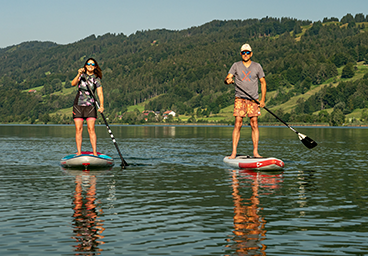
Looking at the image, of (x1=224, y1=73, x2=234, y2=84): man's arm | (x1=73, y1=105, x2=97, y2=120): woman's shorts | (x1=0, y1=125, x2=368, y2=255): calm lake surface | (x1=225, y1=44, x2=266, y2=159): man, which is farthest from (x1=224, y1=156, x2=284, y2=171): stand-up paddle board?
(x1=73, y1=105, x2=97, y2=120): woman's shorts

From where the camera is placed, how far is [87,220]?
1062cm

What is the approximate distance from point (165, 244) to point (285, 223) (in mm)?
3028

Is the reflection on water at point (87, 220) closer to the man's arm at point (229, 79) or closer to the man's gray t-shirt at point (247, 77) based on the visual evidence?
the man's arm at point (229, 79)

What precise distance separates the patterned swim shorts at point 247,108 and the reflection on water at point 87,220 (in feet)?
25.2

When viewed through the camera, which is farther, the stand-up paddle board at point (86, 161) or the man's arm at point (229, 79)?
the stand-up paddle board at point (86, 161)

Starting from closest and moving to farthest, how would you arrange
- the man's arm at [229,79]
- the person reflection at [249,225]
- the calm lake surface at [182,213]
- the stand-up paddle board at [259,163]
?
the person reflection at [249,225], the calm lake surface at [182,213], the stand-up paddle board at [259,163], the man's arm at [229,79]

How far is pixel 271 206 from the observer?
40.7ft

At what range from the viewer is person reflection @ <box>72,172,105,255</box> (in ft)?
28.3

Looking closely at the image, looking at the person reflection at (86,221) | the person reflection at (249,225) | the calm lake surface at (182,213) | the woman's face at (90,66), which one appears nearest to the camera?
the person reflection at (249,225)

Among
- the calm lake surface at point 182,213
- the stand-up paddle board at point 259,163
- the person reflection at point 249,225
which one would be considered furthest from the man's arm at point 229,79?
the person reflection at point 249,225

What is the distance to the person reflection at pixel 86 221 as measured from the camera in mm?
8641

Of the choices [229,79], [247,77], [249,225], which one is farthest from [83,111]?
[249,225]

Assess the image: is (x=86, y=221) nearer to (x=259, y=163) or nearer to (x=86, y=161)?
(x=86, y=161)

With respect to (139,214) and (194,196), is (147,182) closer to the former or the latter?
(194,196)
